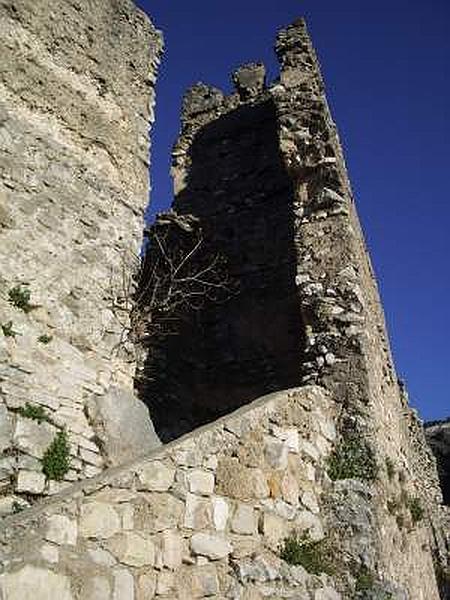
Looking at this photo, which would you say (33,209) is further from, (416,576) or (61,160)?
(416,576)

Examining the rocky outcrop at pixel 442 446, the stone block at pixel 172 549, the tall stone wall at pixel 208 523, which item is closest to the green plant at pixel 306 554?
the tall stone wall at pixel 208 523

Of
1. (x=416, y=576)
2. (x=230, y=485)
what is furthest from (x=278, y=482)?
(x=416, y=576)

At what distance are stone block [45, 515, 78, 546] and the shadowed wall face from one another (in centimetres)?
425

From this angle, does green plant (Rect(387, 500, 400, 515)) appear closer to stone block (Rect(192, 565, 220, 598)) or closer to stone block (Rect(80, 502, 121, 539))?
stone block (Rect(192, 565, 220, 598))

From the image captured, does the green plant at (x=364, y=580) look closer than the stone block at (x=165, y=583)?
No

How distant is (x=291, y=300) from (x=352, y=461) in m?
3.04

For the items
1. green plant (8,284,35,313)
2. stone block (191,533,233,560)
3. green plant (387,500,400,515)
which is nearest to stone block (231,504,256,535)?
stone block (191,533,233,560)

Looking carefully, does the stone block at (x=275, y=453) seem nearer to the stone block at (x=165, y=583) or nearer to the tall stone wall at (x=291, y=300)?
the tall stone wall at (x=291, y=300)

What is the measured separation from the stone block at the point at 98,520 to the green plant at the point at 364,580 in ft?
6.79

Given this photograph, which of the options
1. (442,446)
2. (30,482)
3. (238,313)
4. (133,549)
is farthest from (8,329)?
(442,446)

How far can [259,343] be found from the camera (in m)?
7.81

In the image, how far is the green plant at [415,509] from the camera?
609 cm

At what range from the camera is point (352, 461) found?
517cm

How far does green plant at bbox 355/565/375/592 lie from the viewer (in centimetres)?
436
